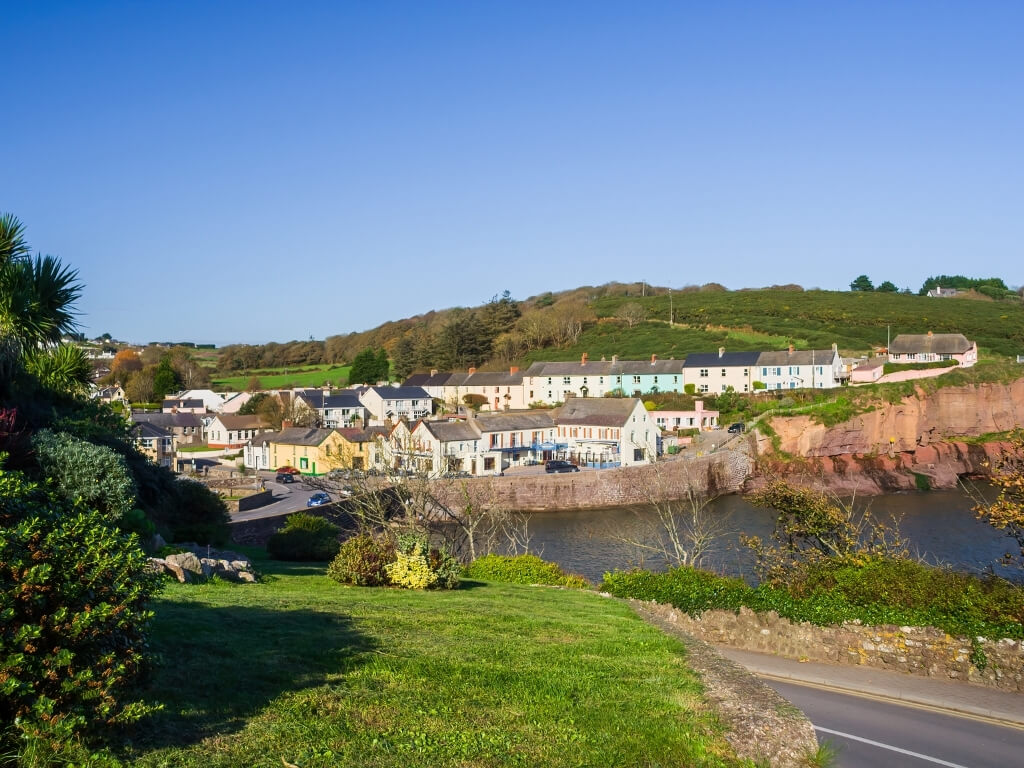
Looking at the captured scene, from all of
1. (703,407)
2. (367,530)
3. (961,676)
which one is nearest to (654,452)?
(703,407)

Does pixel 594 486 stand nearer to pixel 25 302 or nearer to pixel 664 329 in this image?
pixel 25 302

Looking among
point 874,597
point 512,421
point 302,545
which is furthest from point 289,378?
point 874,597

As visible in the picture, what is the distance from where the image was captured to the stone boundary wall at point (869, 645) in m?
13.8

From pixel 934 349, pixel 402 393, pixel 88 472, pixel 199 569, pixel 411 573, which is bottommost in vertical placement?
pixel 411 573

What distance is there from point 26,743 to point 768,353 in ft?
291

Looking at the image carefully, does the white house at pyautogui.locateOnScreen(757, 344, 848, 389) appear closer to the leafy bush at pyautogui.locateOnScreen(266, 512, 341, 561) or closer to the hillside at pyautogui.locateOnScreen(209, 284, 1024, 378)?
the hillside at pyautogui.locateOnScreen(209, 284, 1024, 378)

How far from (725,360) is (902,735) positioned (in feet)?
259

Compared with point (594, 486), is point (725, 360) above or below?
above

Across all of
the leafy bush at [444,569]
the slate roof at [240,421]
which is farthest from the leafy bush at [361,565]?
the slate roof at [240,421]

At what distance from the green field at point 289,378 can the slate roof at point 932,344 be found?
72.4m

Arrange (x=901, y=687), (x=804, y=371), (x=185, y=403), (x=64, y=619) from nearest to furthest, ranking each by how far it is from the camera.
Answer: (x=64, y=619), (x=901, y=687), (x=804, y=371), (x=185, y=403)

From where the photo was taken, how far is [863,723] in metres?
12.1

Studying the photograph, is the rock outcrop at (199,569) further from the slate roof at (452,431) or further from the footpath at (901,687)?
the slate roof at (452,431)

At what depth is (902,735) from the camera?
11.6 metres
